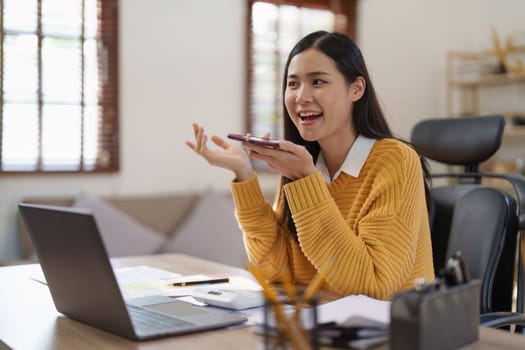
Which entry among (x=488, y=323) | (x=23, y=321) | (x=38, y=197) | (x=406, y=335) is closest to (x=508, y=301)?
(x=488, y=323)

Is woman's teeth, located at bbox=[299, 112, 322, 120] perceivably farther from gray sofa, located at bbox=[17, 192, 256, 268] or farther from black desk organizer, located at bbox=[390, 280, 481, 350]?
gray sofa, located at bbox=[17, 192, 256, 268]

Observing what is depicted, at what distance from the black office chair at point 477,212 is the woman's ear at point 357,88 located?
26cm

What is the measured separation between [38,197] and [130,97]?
80 cm

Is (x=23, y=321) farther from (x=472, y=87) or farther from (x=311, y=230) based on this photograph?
(x=472, y=87)

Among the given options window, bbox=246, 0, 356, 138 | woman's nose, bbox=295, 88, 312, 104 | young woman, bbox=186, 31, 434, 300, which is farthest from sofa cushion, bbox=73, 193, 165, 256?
woman's nose, bbox=295, 88, 312, 104

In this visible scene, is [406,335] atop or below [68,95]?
below

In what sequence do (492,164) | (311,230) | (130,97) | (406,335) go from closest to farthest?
(406,335)
(311,230)
(130,97)
(492,164)

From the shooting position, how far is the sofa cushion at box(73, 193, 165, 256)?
145 inches

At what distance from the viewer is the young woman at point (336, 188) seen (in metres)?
1.47

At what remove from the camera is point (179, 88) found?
420cm

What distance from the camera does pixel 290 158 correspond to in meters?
1.50

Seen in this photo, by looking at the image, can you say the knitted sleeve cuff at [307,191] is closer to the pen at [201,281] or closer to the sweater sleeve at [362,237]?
the sweater sleeve at [362,237]

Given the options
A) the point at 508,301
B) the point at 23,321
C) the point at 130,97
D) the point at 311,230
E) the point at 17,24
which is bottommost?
the point at 508,301

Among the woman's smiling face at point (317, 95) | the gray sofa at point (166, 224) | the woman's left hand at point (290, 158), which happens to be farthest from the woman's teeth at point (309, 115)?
the gray sofa at point (166, 224)
